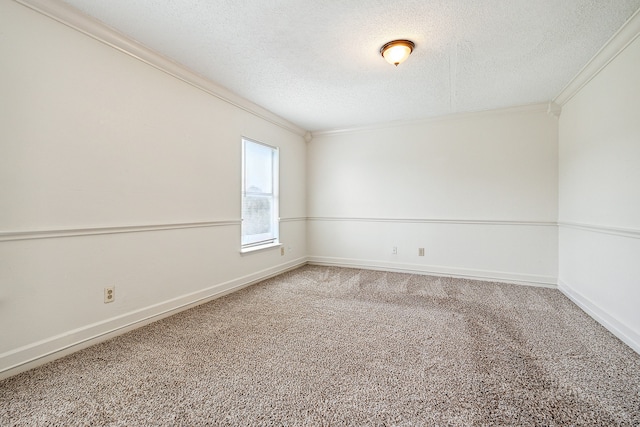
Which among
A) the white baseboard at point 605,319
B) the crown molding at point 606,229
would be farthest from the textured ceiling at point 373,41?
the white baseboard at point 605,319

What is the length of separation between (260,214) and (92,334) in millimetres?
2258

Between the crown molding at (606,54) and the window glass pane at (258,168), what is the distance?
357 centimetres

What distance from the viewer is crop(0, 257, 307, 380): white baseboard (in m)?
1.70

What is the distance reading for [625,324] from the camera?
6.97 ft

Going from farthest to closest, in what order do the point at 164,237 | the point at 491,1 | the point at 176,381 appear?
1. the point at 164,237
2. the point at 491,1
3. the point at 176,381

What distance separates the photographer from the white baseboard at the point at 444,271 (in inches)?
142

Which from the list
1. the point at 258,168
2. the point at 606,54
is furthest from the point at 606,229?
the point at 258,168

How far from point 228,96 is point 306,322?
8.47 feet

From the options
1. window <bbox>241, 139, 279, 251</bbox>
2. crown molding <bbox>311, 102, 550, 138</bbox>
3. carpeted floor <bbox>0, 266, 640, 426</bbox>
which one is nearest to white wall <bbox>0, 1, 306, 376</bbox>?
carpeted floor <bbox>0, 266, 640, 426</bbox>

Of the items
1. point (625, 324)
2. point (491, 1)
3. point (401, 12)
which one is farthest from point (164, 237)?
point (625, 324)

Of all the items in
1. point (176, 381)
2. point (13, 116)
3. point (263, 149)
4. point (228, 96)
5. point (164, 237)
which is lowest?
point (176, 381)

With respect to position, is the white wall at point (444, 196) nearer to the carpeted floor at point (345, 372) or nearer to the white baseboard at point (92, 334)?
the carpeted floor at point (345, 372)

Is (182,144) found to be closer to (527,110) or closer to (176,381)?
(176,381)

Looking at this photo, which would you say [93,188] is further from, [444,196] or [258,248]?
[444,196]
